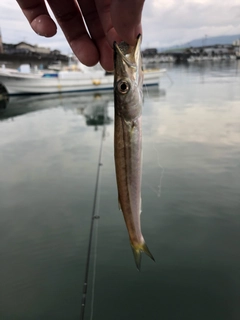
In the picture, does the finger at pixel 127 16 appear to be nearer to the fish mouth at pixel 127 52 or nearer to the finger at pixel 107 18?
the fish mouth at pixel 127 52

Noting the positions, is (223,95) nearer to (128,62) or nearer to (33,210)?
(33,210)

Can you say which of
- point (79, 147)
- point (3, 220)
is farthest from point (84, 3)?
point (79, 147)

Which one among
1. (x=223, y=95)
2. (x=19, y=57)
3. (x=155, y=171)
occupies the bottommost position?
(x=155, y=171)

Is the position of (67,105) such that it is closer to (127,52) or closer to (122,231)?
(122,231)

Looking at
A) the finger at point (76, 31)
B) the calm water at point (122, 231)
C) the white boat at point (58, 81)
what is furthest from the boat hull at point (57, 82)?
the finger at point (76, 31)

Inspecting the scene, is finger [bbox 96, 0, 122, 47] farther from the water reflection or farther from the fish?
the water reflection

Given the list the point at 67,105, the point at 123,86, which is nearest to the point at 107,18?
the point at 123,86

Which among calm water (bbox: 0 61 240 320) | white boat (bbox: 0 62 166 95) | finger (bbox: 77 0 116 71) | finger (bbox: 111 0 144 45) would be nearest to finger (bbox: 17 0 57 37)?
finger (bbox: 77 0 116 71)
